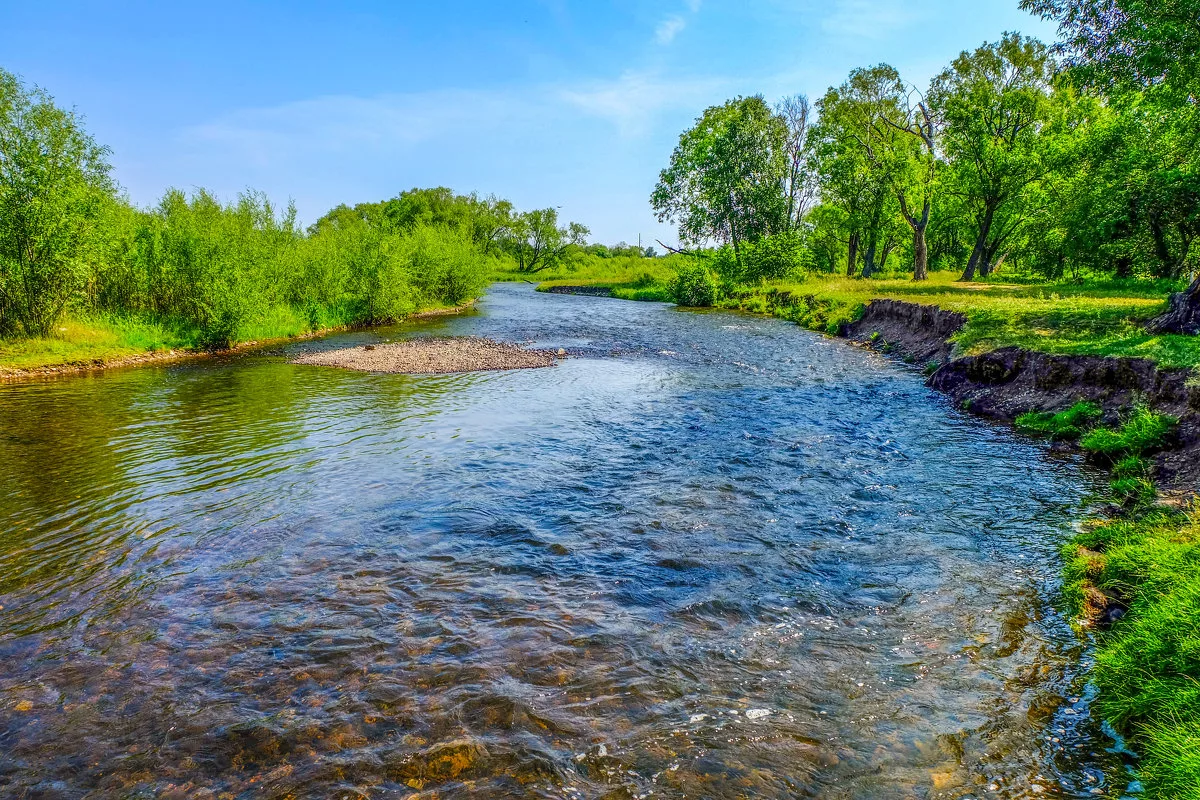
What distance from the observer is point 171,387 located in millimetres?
20719

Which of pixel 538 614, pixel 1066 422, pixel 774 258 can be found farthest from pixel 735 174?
pixel 538 614

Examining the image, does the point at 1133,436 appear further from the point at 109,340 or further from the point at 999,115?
the point at 999,115

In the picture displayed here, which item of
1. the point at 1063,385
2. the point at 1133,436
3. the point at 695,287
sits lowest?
the point at 1133,436

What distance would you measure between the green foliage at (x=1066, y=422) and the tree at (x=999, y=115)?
3295cm

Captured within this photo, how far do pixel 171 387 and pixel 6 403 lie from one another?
4.15 m

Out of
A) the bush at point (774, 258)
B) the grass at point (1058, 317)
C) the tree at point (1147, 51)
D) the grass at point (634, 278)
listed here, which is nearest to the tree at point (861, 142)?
the bush at point (774, 258)

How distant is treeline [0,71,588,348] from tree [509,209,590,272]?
335 feet

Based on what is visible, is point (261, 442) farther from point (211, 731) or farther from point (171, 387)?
point (211, 731)

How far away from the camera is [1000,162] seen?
38625 mm

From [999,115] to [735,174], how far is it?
90.0 feet

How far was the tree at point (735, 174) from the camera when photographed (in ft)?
210

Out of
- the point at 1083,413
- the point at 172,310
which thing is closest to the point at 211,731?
the point at 1083,413

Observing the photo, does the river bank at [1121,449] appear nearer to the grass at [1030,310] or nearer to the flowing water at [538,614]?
the grass at [1030,310]

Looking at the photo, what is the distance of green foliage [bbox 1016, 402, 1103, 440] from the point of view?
13.3 meters
